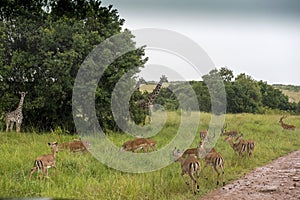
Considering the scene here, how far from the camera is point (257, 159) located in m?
11.1

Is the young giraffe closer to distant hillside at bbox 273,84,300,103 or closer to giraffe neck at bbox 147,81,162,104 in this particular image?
giraffe neck at bbox 147,81,162,104

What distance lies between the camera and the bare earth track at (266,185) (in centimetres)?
728

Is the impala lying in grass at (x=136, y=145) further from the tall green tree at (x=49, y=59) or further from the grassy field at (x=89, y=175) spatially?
the tall green tree at (x=49, y=59)

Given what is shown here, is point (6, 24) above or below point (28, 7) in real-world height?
below

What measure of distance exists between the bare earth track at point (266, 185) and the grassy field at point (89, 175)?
34 centimetres

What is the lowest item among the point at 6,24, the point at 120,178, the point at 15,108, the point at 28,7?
the point at 120,178

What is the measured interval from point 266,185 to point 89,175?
3839 mm

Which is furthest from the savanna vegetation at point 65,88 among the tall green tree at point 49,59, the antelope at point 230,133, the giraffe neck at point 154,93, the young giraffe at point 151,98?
the giraffe neck at point 154,93

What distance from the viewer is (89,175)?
8.13 m

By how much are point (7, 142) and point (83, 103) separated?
11.5ft

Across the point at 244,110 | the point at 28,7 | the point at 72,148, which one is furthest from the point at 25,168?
the point at 244,110

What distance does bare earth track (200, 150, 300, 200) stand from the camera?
7282 mm

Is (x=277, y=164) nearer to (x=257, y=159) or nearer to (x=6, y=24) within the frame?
(x=257, y=159)

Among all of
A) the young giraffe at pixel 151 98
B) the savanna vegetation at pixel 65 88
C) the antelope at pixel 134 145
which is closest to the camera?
the savanna vegetation at pixel 65 88
